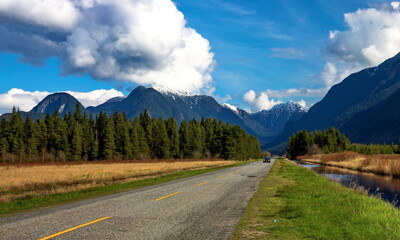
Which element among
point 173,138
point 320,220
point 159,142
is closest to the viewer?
point 320,220

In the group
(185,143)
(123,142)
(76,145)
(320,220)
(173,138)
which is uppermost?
(173,138)

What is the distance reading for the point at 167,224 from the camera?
1025cm

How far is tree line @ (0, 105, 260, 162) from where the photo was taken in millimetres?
89750

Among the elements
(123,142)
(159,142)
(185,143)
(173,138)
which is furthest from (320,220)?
(173,138)

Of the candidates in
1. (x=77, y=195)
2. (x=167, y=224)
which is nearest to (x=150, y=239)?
(x=167, y=224)

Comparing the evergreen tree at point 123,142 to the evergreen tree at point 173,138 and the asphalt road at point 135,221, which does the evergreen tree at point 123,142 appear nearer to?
the evergreen tree at point 173,138

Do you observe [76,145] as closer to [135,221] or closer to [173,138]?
[173,138]

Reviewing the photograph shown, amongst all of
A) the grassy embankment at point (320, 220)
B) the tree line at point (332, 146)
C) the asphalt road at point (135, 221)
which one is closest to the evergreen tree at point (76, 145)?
the asphalt road at point (135, 221)

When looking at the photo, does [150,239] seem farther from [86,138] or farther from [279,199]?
[86,138]

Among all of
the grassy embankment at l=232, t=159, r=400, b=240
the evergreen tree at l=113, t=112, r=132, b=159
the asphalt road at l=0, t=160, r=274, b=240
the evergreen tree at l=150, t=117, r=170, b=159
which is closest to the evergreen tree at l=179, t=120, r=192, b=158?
the evergreen tree at l=150, t=117, r=170, b=159

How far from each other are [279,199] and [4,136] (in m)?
95.2

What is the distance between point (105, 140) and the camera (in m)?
95.3

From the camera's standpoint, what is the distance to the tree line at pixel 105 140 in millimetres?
89750

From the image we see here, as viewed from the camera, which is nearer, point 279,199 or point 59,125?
point 279,199
